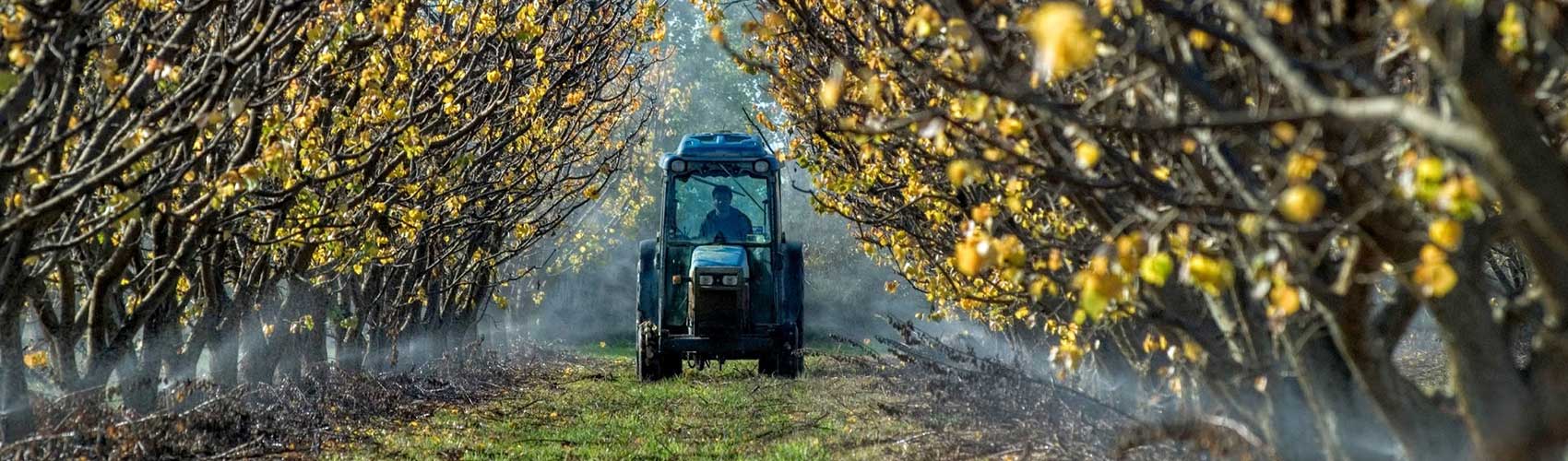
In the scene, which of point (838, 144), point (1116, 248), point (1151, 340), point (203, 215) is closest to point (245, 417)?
point (203, 215)

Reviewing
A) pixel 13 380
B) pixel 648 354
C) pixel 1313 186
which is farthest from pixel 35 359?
pixel 648 354

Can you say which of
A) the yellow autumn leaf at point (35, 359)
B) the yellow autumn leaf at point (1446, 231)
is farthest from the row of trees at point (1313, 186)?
the yellow autumn leaf at point (35, 359)

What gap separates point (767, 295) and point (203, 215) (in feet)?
34.2

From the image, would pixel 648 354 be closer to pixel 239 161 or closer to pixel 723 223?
pixel 723 223

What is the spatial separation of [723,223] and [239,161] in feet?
35.8

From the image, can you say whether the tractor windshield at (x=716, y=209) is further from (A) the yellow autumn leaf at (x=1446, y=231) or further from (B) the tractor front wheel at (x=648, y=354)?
(A) the yellow autumn leaf at (x=1446, y=231)

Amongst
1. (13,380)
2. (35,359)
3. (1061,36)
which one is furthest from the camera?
(35,359)

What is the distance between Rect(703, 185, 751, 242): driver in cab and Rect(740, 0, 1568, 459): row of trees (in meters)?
11.5

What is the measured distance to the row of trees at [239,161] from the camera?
729cm

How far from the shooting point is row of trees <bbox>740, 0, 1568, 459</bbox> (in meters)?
3.24

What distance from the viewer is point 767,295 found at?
61.9 ft

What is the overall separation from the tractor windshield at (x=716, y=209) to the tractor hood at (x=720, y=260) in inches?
8.5

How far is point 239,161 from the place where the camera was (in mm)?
8188

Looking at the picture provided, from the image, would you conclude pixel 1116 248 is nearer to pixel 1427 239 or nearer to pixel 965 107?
pixel 1427 239
